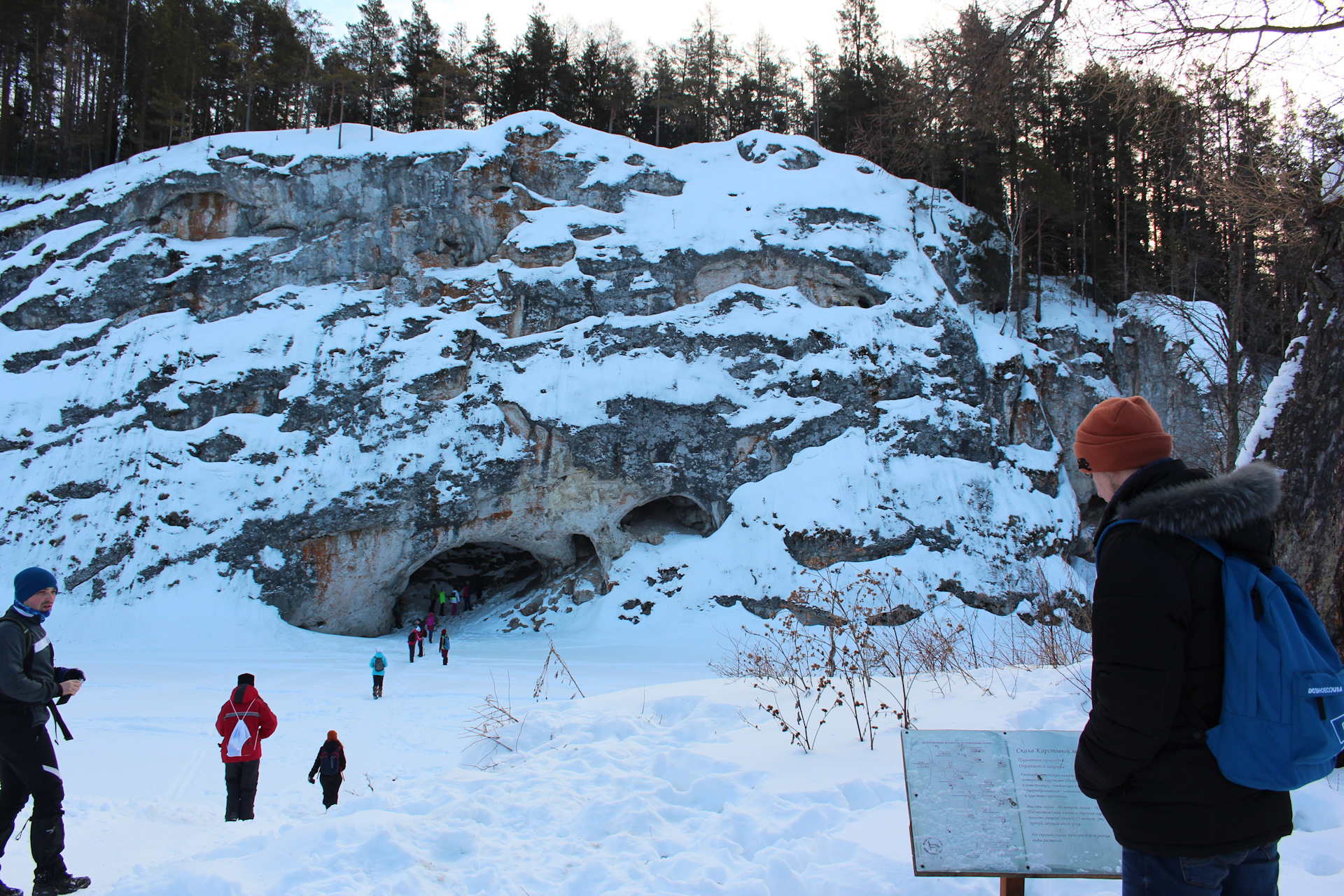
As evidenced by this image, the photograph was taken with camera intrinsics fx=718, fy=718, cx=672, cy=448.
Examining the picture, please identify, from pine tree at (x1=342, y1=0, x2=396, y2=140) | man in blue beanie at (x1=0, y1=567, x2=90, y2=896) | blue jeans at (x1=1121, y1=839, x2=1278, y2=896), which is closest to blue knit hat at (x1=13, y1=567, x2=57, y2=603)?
man in blue beanie at (x1=0, y1=567, x2=90, y2=896)

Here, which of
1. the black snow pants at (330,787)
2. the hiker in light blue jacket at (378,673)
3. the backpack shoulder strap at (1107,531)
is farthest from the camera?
the hiker in light blue jacket at (378,673)

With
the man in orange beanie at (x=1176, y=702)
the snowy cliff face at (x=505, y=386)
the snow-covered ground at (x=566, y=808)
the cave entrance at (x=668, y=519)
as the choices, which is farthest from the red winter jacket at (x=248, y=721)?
the cave entrance at (x=668, y=519)

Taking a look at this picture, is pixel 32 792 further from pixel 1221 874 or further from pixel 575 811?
pixel 1221 874

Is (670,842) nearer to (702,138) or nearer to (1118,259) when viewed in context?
(1118,259)

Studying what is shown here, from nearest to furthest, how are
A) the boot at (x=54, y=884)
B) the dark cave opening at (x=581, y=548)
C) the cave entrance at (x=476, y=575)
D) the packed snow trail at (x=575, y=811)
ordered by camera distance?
the packed snow trail at (x=575, y=811) → the boot at (x=54, y=884) → the dark cave opening at (x=581, y=548) → the cave entrance at (x=476, y=575)

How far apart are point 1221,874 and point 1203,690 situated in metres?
0.46

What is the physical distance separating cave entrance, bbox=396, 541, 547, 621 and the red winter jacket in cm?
1391

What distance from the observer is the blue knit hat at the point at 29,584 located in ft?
12.7

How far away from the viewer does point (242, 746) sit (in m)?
5.80

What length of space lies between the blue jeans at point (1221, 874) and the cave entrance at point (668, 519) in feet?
55.3

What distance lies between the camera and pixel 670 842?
3.55 meters

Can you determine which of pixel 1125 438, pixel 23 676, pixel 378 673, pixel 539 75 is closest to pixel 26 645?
pixel 23 676

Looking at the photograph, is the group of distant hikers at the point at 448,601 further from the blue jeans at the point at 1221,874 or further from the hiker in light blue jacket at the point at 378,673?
the blue jeans at the point at 1221,874

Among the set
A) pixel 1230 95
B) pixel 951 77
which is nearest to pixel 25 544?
pixel 951 77
